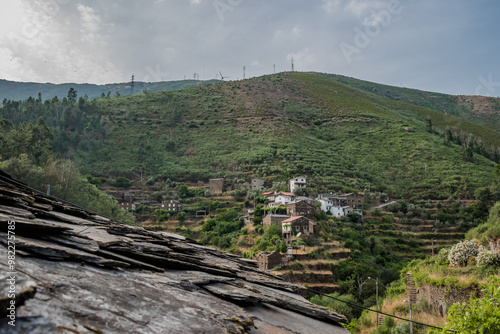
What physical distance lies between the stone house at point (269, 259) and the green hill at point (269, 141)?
2470 cm

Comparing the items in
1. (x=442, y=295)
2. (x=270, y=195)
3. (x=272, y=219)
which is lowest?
(x=272, y=219)

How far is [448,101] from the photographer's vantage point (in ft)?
476

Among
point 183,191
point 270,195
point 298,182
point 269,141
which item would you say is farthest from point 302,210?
point 269,141

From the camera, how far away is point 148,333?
8.09ft

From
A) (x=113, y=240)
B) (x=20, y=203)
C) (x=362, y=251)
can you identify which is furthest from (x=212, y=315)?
(x=362, y=251)

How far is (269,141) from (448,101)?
112 metres

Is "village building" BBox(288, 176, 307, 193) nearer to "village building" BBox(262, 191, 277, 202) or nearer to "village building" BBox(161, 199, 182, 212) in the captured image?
"village building" BBox(262, 191, 277, 202)

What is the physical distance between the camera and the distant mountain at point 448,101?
403 feet

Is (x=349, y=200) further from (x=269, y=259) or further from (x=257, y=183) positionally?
(x=269, y=259)

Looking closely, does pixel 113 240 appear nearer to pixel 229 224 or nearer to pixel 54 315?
pixel 54 315

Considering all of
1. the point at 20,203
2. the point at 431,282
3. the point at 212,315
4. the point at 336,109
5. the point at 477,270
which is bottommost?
the point at 431,282

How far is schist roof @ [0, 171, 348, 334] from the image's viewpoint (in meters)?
2.30

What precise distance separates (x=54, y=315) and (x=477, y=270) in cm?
1692

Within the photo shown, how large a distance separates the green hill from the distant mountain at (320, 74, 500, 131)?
34654 mm
